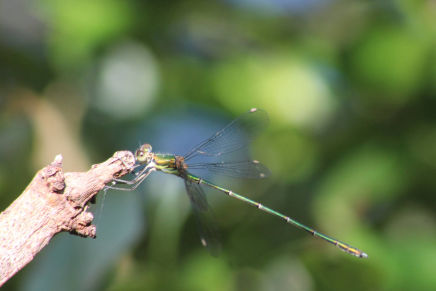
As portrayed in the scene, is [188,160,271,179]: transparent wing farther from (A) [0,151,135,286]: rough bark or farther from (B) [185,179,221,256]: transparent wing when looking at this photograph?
(A) [0,151,135,286]: rough bark

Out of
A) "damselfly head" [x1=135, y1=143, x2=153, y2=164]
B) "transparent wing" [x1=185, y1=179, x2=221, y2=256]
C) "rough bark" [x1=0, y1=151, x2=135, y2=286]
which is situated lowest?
"transparent wing" [x1=185, y1=179, x2=221, y2=256]

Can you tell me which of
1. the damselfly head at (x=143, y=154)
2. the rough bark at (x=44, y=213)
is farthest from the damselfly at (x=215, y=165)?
the rough bark at (x=44, y=213)

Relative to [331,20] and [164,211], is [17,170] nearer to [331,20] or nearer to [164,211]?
[164,211]

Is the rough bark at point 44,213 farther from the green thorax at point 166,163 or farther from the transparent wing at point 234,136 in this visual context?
the transparent wing at point 234,136

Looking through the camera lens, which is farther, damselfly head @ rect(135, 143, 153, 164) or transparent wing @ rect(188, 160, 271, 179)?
transparent wing @ rect(188, 160, 271, 179)

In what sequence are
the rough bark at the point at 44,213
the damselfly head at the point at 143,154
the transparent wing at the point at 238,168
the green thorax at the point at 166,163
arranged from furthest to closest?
the transparent wing at the point at 238,168 < the green thorax at the point at 166,163 < the damselfly head at the point at 143,154 < the rough bark at the point at 44,213

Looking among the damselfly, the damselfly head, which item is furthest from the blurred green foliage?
the damselfly head

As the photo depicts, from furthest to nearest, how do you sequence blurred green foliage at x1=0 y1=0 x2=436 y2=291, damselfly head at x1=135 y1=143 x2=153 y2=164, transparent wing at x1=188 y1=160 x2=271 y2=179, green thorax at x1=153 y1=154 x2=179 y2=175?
transparent wing at x1=188 y1=160 x2=271 y2=179, blurred green foliage at x1=0 y1=0 x2=436 y2=291, green thorax at x1=153 y1=154 x2=179 y2=175, damselfly head at x1=135 y1=143 x2=153 y2=164

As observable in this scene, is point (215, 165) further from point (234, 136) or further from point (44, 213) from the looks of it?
point (44, 213)
